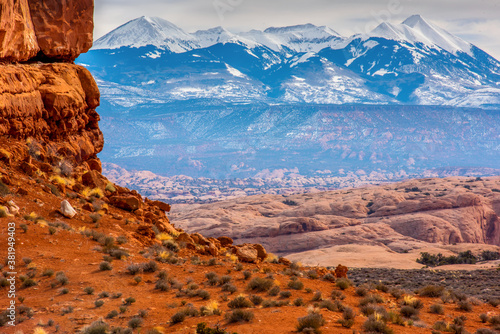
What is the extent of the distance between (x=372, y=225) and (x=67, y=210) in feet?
226

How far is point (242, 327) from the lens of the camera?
13.6m

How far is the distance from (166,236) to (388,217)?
235 feet

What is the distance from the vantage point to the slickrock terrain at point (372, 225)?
224 feet

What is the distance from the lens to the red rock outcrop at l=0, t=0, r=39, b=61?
67.8 ft

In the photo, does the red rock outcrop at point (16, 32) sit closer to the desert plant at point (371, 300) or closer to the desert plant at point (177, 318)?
the desert plant at point (177, 318)

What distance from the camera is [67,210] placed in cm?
2005

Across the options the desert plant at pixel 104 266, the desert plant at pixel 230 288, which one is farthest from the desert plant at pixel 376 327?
the desert plant at pixel 104 266

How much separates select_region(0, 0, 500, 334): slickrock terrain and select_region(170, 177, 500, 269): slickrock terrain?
39.4 m

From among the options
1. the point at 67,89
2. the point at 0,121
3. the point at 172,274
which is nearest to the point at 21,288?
the point at 172,274

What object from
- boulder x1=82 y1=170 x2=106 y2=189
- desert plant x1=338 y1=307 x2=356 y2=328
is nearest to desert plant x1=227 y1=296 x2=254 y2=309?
desert plant x1=338 y1=307 x2=356 y2=328

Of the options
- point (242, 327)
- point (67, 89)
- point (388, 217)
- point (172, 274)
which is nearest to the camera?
point (242, 327)

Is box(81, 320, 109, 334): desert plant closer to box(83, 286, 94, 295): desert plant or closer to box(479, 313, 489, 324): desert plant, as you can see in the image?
box(83, 286, 94, 295): desert plant

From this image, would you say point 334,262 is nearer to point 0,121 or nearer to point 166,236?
point 166,236

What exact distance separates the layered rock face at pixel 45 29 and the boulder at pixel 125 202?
25.2ft
